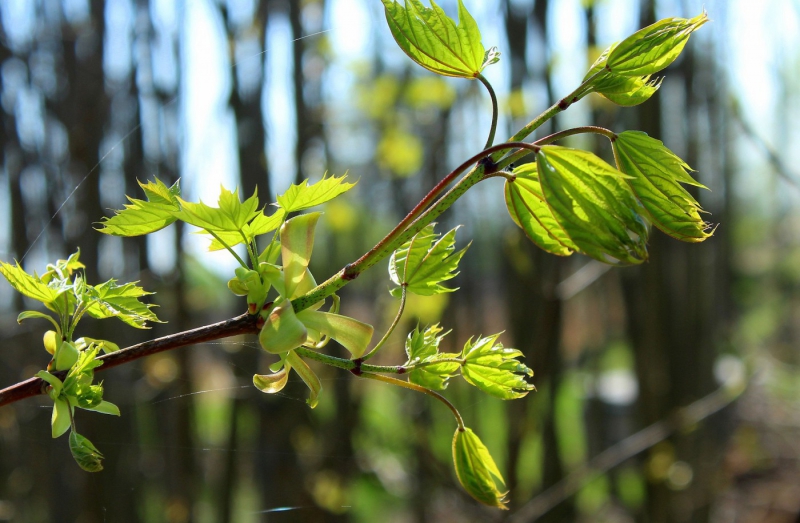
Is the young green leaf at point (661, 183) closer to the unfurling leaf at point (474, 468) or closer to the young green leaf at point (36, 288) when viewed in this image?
the unfurling leaf at point (474, 468)

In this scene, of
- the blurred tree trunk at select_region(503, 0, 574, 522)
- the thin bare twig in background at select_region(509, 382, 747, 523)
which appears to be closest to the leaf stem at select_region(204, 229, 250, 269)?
the blurred tree trunk at select_region(503, 0, 574, 522)

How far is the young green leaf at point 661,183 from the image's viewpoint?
240 millimetres

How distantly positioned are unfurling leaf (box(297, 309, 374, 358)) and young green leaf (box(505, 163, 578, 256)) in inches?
3.1

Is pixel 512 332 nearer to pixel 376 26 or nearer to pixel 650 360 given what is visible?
pixel 650 360

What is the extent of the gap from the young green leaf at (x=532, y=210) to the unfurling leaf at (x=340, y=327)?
78 millimetres

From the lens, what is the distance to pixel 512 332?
1500 mm

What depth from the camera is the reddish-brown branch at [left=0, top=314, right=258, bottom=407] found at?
23 centimetres

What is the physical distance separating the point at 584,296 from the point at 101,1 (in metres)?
1.62

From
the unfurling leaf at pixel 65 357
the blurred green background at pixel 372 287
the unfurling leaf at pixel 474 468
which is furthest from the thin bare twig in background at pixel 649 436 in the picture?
the unfurling leaf at pixel 65 357

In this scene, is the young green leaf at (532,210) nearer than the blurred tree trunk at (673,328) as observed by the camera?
Yes

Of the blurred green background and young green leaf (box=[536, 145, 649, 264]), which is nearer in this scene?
young green leaf (box=[536, 145, 649, 264])

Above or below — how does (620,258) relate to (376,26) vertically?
below

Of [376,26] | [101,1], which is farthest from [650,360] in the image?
[101,1]

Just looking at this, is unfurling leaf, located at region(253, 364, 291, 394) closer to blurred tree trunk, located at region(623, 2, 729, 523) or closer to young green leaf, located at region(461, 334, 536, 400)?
young green leaf, located at region(461, 334, 536, 400)
